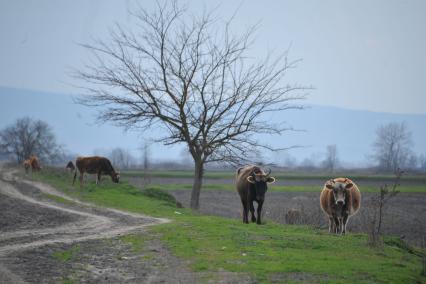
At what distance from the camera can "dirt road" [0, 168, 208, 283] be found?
367 inches

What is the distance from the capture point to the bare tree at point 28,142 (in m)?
106

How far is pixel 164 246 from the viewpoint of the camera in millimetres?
12516

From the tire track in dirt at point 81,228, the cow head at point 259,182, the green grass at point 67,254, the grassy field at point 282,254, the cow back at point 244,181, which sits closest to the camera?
the grassy field at point 282,254

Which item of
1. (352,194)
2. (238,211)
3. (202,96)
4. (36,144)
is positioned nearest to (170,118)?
(202,96)

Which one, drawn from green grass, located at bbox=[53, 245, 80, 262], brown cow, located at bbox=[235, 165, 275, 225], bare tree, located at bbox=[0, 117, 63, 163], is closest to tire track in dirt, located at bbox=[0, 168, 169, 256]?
green grass, located at bbox=[53, 245, 80, 262]

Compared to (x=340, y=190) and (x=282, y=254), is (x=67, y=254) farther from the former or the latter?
(x=340, y=190)

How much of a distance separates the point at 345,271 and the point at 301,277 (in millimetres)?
1117

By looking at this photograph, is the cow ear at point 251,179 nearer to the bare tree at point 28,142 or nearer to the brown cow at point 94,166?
the brown cow at point 94,166

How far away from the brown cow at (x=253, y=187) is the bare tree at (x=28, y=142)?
91.6m

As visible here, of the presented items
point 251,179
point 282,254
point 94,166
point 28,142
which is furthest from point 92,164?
point 28,142

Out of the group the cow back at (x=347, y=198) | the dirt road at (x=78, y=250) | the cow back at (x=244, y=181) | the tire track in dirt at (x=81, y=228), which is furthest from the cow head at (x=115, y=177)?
the cow back at (x=347, y=198)

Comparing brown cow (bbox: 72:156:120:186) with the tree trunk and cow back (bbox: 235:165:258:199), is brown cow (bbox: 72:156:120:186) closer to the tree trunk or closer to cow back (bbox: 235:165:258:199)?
the tree trunk

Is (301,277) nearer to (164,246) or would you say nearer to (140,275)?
(140,275)

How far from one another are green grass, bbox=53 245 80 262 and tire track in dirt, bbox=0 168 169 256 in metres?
0.70
